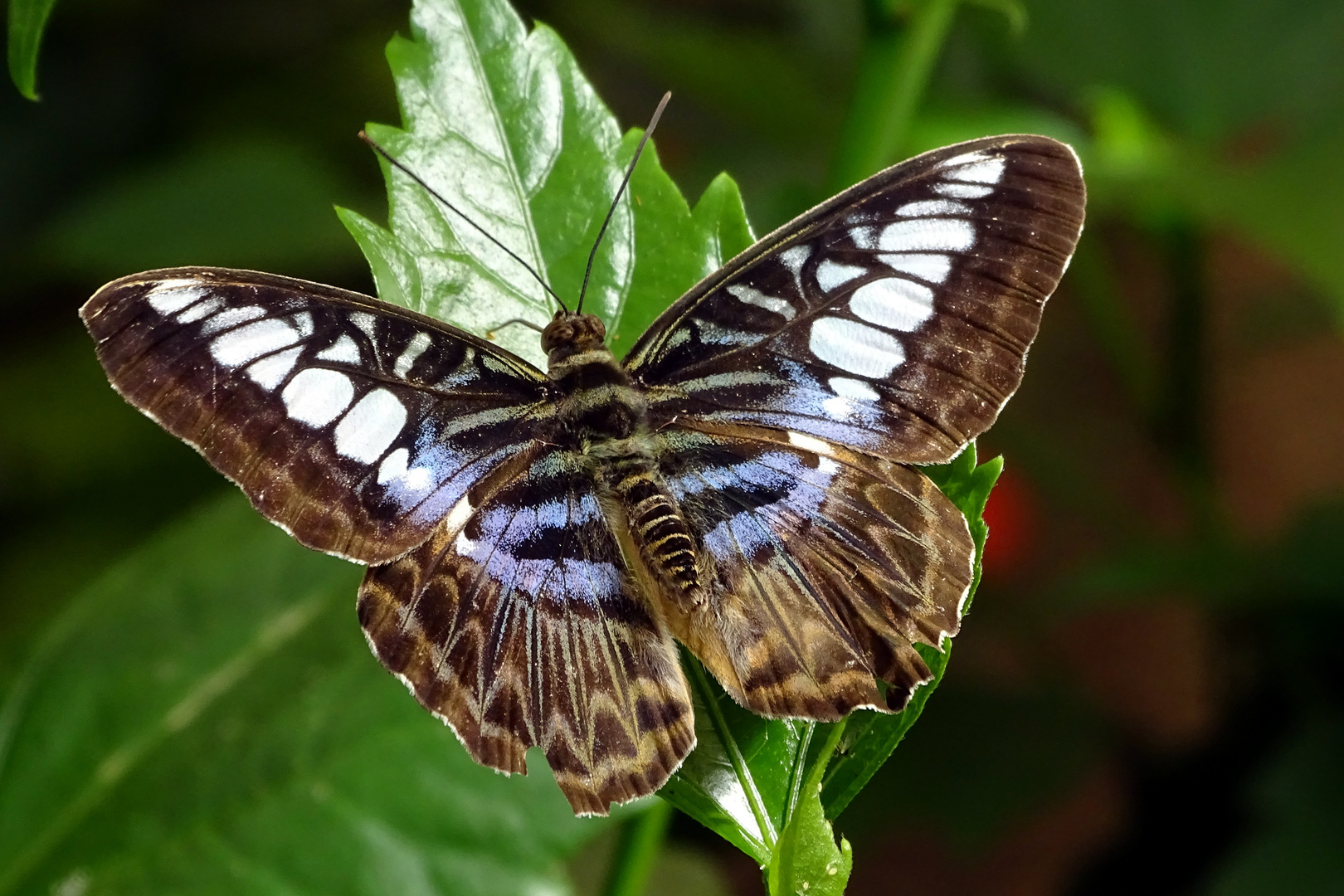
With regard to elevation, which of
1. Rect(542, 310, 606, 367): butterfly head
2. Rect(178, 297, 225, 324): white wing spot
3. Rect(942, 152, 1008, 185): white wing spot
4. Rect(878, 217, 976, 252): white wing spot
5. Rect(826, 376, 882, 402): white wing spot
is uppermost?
Rect(942, 152, 1008, 185): white wing spot

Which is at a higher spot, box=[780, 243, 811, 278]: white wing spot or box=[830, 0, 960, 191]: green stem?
box=[830, 0, 960, 191]: green stem

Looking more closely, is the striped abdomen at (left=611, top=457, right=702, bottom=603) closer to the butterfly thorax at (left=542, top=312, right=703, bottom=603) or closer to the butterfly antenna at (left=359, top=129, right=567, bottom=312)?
the butterfly thorax at (left=542, top=312, right=703, bottom=603)

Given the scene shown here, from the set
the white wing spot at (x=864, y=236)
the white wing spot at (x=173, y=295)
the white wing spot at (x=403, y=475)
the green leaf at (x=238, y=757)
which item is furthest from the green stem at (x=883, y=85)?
the green leaf at (x=238, y=757)

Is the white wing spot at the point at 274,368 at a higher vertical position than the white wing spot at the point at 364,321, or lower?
lower

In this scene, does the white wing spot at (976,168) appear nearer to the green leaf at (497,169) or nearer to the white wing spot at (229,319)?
the green leaf at (497,169)

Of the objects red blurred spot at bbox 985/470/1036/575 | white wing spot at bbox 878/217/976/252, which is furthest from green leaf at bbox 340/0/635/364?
red blurred spot at bbox 985/470/1036/575

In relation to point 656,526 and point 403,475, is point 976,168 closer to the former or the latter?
A: point 656,526

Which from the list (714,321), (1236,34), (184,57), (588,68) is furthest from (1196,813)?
(184,57)
